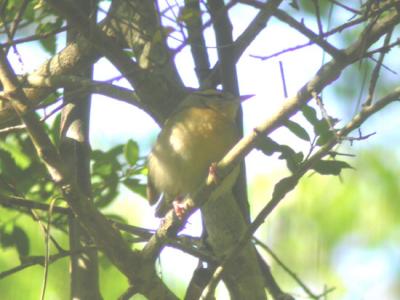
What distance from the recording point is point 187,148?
15.1 feet

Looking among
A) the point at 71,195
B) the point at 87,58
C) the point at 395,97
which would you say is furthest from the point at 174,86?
the point at 395,97

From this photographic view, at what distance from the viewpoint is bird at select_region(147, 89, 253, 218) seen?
4.59 meters

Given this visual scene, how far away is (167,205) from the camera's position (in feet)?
17.1

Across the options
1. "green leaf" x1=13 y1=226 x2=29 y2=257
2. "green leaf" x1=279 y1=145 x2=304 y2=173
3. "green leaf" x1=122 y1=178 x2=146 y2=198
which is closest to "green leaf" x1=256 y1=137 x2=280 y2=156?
"green leaf" x1=279 y1=145 x2=304 y2=173

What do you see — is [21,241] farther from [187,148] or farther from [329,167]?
[329,167]

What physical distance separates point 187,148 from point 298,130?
1.10 m

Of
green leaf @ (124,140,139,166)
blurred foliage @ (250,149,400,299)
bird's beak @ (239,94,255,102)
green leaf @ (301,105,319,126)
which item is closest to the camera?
green leaf @ (301,105,319,126)

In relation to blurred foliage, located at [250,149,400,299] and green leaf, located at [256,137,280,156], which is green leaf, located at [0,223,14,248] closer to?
green leaf, located at [256,137,280,156]

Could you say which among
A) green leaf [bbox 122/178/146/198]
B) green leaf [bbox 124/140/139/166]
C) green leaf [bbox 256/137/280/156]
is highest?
green leaf [bbox 124/140/139/166]

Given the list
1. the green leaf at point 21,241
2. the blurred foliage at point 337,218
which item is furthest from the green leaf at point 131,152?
the blurred foliage at point 337,218

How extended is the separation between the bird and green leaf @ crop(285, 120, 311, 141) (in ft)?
3.00

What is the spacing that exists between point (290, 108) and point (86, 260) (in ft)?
6.78

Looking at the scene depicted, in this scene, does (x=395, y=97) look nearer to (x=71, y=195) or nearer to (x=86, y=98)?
(x=71, y=195)

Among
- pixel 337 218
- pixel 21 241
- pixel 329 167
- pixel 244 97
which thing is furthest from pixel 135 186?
pixel 337 218
